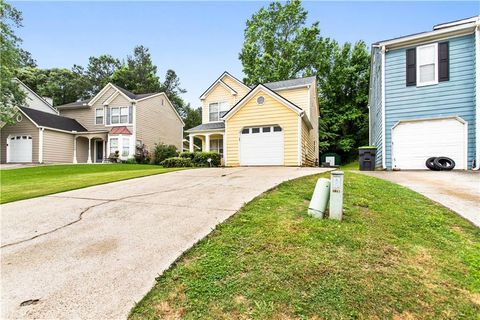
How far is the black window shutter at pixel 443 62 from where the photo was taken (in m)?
9.87

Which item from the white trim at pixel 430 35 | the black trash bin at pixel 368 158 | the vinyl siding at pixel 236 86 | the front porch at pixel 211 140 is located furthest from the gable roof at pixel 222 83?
the black trash bin at pixel 368 158

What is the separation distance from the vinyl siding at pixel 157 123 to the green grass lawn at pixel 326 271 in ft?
65.0

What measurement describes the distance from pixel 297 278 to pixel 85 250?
2.57m

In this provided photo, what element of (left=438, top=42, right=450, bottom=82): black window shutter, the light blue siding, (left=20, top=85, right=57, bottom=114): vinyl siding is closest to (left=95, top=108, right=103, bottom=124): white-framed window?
(left=20, top=85, right=57, bottom=114): vinyl siding

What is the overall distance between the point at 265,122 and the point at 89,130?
677 inches

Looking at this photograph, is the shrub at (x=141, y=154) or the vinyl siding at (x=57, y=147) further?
the shrub at (x=141, y=154)

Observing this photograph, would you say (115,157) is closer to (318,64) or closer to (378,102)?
(378,102)

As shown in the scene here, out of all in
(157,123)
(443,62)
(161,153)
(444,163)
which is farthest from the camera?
(157,123)

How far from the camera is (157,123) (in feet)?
76.0

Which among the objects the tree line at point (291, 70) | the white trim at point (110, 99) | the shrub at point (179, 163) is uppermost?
the tree line at point (291, 70)

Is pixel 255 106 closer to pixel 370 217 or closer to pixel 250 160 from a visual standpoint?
pixel 250 160

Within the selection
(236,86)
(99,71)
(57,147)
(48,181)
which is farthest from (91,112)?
(99,71)

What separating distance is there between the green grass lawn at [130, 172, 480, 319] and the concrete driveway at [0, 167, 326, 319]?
0.30 m

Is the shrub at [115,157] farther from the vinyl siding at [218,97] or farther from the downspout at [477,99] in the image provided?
the downspout at [477,99]
